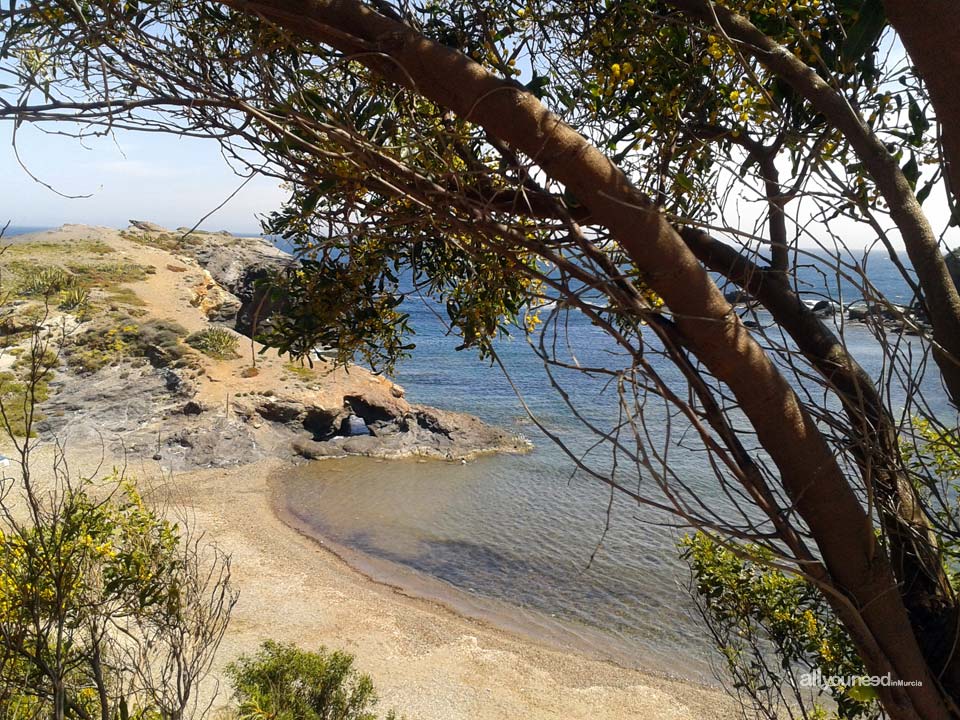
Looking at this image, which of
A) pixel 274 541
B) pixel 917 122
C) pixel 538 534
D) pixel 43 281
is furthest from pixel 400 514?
pixel 43 281

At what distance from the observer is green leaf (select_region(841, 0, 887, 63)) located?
2461 millimetres

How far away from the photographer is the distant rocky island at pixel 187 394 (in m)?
18.3

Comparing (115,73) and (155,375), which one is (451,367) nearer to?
(155,375)

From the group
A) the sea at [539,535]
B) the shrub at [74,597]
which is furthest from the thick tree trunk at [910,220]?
the sea at [539,535]

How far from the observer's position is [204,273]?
2934 cm

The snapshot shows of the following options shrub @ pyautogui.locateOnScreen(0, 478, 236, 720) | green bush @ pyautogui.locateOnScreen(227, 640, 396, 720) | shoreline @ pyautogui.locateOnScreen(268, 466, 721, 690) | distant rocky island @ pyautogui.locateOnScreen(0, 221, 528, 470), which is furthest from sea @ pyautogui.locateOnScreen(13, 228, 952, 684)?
shrub @ pyautogui.locateOnScreen(0, 478, 236, 720)

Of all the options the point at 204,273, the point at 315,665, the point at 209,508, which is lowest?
the point at 209,508

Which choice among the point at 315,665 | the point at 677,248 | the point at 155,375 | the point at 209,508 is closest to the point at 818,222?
the point at 677,248

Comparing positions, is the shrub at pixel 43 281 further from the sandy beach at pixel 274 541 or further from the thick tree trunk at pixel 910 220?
the thick tree trunk at pixel 910 220

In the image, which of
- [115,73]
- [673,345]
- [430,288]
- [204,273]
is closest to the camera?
[673,345]

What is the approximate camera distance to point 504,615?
12125mm

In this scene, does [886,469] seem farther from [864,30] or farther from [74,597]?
[74,597]

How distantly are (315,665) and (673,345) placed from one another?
20.0 feet

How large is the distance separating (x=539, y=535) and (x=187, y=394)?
1078 cm
